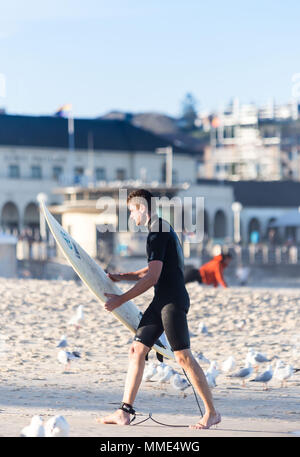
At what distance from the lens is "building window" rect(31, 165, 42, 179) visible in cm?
7406

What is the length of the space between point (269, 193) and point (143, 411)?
7345 centimetres

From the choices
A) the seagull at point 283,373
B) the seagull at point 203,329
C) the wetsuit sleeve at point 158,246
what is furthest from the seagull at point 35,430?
the seagull at point 203,329

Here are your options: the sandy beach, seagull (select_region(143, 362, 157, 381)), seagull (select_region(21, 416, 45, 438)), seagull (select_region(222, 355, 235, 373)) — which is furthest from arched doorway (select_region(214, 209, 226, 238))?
seagull (select_region(21, 416, 45, 438))

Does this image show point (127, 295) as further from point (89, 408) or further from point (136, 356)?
point (89, 408)

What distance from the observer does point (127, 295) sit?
681 centimetres

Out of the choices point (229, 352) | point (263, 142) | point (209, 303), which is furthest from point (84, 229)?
point (263, 142)

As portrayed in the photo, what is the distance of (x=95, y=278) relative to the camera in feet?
23.3

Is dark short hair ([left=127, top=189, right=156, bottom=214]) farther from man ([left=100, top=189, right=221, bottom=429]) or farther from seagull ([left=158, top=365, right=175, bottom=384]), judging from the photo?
seagull ([left=158, top=365, right=175, bottom=384])

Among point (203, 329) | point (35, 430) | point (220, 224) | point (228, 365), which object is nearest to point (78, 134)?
point (220, 224)

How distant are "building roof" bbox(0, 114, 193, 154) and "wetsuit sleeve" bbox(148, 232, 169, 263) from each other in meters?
66.7

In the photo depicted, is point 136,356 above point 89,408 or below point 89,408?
above

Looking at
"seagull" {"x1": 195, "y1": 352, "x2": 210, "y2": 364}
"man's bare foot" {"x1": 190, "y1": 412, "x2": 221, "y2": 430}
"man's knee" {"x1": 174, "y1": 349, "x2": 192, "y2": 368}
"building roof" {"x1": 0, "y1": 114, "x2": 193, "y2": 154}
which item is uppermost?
"building roof" {"x1": 0, "y1": 114, "x2": 193, "y2": 154}
